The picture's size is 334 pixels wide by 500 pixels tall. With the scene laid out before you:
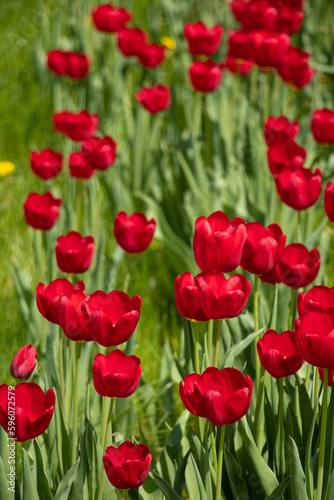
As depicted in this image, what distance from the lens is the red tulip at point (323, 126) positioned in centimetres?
196

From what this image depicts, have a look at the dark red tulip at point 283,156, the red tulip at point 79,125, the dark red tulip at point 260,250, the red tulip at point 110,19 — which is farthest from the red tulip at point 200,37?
the dark red tulip at point 260,250

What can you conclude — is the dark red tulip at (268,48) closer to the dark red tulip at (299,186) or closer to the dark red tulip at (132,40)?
the dark red tulip at (132,40)

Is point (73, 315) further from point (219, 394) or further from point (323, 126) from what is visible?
point (323, 126)

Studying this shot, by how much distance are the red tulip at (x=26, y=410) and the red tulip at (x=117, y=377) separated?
0.07 meters

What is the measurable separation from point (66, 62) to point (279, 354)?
205 centimetres

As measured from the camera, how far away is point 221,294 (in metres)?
1.01

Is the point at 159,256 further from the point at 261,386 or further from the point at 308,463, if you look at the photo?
the point at 308,463

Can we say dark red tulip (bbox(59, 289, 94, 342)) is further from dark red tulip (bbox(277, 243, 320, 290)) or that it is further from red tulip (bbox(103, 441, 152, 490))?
dark red tulip (bbox(277, 243, 320, 290))

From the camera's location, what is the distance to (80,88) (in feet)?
9.87

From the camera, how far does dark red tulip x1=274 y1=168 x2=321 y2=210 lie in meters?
1.43

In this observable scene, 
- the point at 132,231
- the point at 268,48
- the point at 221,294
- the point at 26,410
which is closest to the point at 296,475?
the point at 221,294

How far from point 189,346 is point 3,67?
273 cm

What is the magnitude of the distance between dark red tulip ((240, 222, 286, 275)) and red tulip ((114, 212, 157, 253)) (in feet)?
1.22

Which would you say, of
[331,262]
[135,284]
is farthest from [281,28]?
[135,284]
